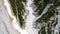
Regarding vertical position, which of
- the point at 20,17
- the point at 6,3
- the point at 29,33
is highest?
the point at 6,3

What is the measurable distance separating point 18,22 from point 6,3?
0.68 feet

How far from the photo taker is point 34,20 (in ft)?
5.85

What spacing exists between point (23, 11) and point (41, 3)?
0.58 ft

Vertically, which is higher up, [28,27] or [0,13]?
[0,13]

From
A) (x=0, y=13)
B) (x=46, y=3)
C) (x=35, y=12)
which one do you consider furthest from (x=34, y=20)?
(x=0, y=13)

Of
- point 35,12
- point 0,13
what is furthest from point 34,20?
point 0,13

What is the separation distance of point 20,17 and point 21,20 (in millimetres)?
28

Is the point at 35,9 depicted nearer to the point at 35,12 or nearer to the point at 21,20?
the point at 35,12

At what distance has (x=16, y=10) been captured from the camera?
5.79 feet

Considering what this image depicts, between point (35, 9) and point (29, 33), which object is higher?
point (35, 9)

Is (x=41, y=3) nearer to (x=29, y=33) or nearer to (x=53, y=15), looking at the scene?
(x=53, y=15)

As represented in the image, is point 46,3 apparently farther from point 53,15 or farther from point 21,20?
point 21,20

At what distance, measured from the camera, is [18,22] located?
1.74 m

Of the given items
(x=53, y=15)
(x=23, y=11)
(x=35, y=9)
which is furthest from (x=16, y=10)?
(x=53, y=15)
